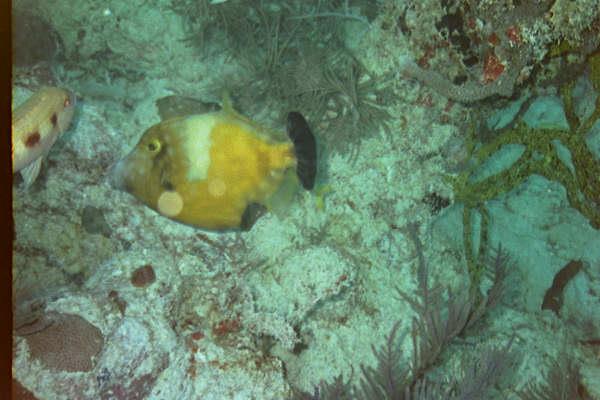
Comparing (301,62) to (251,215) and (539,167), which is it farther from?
(539,167)

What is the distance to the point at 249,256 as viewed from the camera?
12.1 feet

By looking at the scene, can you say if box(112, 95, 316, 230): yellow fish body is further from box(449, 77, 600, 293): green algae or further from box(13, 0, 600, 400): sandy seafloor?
box(449, 77, 600, 293): green algae

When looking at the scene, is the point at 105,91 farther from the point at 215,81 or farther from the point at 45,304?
the point at 45,304

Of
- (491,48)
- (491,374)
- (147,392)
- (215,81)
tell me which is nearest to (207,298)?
(147,392)

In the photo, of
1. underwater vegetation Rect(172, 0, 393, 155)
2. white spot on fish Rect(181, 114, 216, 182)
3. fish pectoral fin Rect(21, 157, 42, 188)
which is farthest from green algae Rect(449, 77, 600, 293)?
fish pectoral fin Rect(21, 157, 42, 188)

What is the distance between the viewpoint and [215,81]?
471 centimetres

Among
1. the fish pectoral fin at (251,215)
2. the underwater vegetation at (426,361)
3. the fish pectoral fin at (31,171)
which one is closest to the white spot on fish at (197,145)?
the fish pectoral fin at (251,215)

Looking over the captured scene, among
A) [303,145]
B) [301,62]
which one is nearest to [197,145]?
[303,145]

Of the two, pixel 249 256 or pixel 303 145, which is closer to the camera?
pixel 303 145

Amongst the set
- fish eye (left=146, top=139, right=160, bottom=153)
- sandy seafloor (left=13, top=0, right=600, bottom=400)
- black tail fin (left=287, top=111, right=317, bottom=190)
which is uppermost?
black tail fin (left=287, top=111, right=317, bottom=190)

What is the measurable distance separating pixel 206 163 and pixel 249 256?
2.96 ft

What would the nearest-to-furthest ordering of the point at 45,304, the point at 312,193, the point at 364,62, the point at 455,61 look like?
the point at 45,304
the point at 455,61
the point at 312,193
the point at 364,62

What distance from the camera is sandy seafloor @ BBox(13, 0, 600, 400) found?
9.08ft

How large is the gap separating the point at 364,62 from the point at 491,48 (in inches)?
48.4
